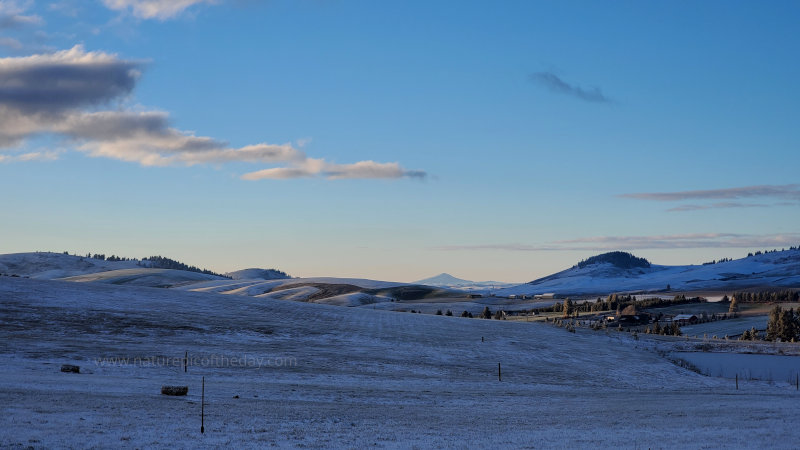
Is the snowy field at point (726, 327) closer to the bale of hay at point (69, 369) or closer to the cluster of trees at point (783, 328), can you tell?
the cluster of trees at point (783, 328)

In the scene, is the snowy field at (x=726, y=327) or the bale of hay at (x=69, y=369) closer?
the bale of hay at (x=69, y=369)

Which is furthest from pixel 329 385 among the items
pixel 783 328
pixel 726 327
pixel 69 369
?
pixel 726 327

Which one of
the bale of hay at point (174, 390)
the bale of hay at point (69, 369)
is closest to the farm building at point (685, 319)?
the bale of hay at point (69, 369)

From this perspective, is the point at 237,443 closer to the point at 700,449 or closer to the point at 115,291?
the point at 700,449

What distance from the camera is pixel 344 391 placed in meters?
45.7

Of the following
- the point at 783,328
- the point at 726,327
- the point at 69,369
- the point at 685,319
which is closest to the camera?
the point at 69,369

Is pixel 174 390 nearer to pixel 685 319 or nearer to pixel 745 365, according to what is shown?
pixel 745 365

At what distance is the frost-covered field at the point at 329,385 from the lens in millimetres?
29688

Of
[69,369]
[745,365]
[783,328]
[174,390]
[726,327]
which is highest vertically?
[69,369]

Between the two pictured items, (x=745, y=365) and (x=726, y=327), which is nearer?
(x=745, y=365)

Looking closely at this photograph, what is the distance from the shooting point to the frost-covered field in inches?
1169

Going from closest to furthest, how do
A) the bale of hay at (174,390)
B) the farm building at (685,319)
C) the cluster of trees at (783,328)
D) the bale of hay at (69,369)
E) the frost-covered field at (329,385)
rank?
the frost-covered field at (329,385)
the bale of hay at (174,390)
the bale of hay at (69,369)
the cluster of trees at (783,328)
the farm building at (685,319)

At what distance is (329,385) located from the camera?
49.1 m

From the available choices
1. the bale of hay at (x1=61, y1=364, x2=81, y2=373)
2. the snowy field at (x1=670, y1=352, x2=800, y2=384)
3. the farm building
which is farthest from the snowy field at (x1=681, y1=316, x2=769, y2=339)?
the bale of hay at (x1=61, y1=364, x2=81, y2=373)
